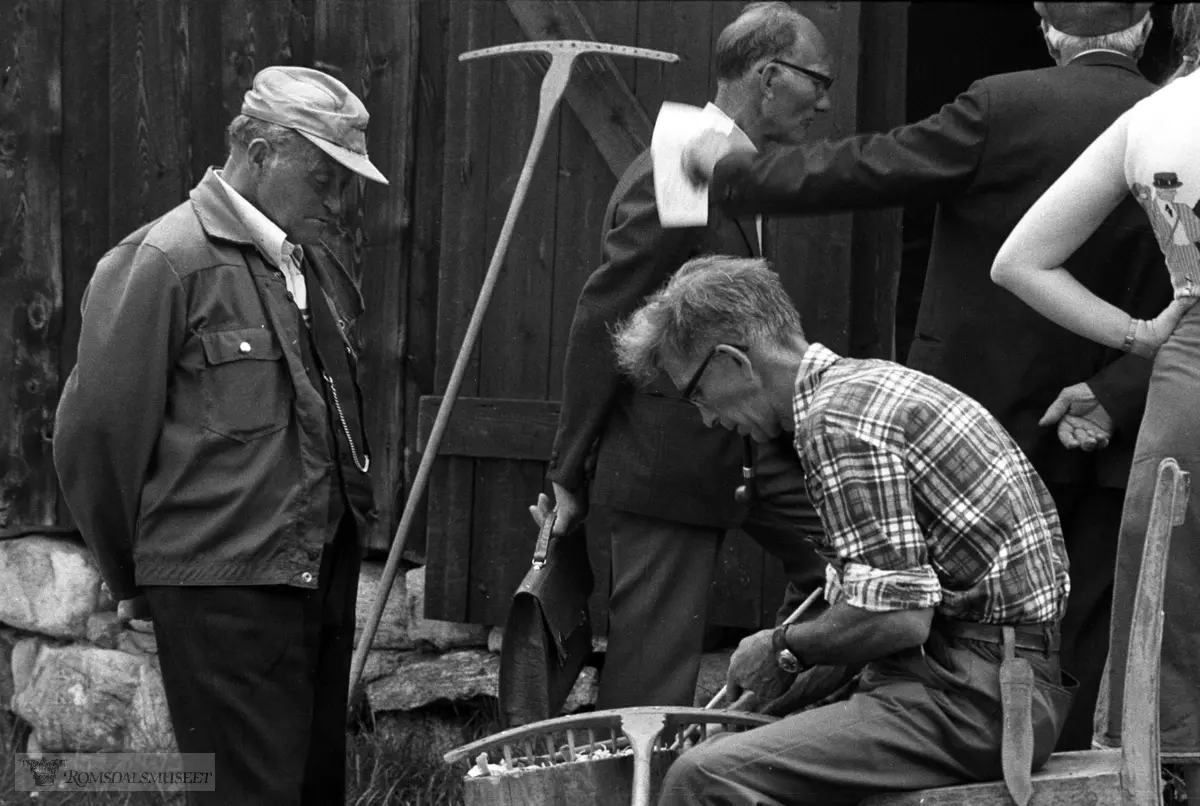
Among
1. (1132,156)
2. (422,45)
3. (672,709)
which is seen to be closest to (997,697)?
(672,709)

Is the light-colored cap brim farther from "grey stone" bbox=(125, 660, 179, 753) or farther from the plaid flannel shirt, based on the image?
"grey stone" bbox=(125, 660, 179, 753)

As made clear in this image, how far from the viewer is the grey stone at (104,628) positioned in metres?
5.39

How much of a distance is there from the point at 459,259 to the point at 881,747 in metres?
2.60

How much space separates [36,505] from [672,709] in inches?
122

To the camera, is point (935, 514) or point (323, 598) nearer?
point (935, 514)

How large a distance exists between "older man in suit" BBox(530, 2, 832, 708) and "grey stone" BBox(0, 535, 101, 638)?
2.18 m

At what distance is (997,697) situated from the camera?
2.70 m

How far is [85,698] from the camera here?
17.6ft

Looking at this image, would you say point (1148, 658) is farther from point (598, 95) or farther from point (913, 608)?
point (598, 95)

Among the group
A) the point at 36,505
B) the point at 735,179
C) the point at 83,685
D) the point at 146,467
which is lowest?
the point at 83,685

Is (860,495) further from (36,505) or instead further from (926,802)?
(36,505)

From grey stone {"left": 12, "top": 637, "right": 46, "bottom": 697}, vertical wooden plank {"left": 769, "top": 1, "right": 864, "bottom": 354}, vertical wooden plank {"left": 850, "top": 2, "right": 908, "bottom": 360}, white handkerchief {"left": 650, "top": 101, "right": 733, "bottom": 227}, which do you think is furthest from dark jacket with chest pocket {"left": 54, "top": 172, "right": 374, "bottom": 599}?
grey stone {"left": 12, "top": 637, "right": 46, "bottom": 697}

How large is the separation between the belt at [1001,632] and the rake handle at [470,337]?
2.17 m

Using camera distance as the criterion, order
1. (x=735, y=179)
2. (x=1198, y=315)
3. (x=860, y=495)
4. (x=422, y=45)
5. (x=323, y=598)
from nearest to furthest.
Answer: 1. (x=860, y=495)
2. (x=1198, y=315)
3. (x=735, y=179)
4. (x=323, y=598)
5. (x=422, y=45)
